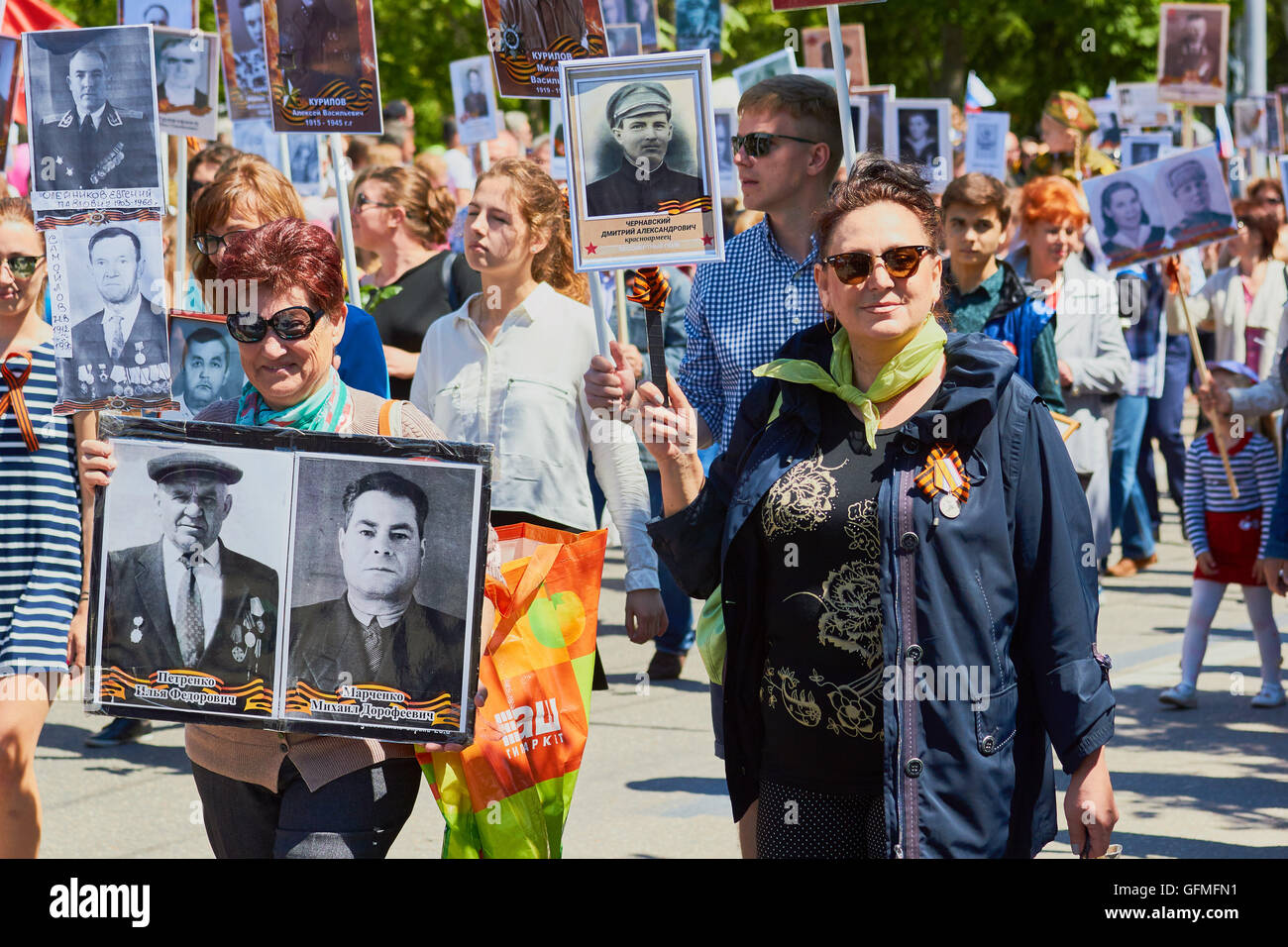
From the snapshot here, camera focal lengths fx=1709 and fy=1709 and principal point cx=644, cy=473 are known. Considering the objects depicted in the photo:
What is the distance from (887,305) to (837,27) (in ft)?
7.57

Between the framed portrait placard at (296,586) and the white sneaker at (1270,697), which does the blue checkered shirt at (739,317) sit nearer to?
the framed portrait placard at (296,586)

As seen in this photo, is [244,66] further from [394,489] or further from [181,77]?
[394,489]

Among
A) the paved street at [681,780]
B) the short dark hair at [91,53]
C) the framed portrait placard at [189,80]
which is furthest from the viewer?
the framed portrait placard at [189,80]

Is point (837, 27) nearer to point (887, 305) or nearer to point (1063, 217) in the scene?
point (887, 305)

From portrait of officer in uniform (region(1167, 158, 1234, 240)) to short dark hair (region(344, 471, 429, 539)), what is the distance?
6096 mm

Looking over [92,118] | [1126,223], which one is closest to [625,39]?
[1126,223]

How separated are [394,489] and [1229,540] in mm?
5400

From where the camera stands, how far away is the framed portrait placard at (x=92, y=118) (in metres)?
4.04

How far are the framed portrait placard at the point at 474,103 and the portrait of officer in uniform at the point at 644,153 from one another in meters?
9.19

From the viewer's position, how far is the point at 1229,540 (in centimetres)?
768

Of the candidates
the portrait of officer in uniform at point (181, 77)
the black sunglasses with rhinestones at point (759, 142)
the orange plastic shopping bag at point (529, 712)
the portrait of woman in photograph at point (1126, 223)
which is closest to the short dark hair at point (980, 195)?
the portrait of woman in photograph at point (1126, 223)

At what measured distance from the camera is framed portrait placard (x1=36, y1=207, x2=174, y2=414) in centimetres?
403

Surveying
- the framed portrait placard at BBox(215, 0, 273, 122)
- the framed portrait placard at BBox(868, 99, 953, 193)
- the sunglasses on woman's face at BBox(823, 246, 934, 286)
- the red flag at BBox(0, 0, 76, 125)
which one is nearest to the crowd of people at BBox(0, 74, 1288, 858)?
the sunglasses on woman's face at BBox(823, 246, 934, 286)
